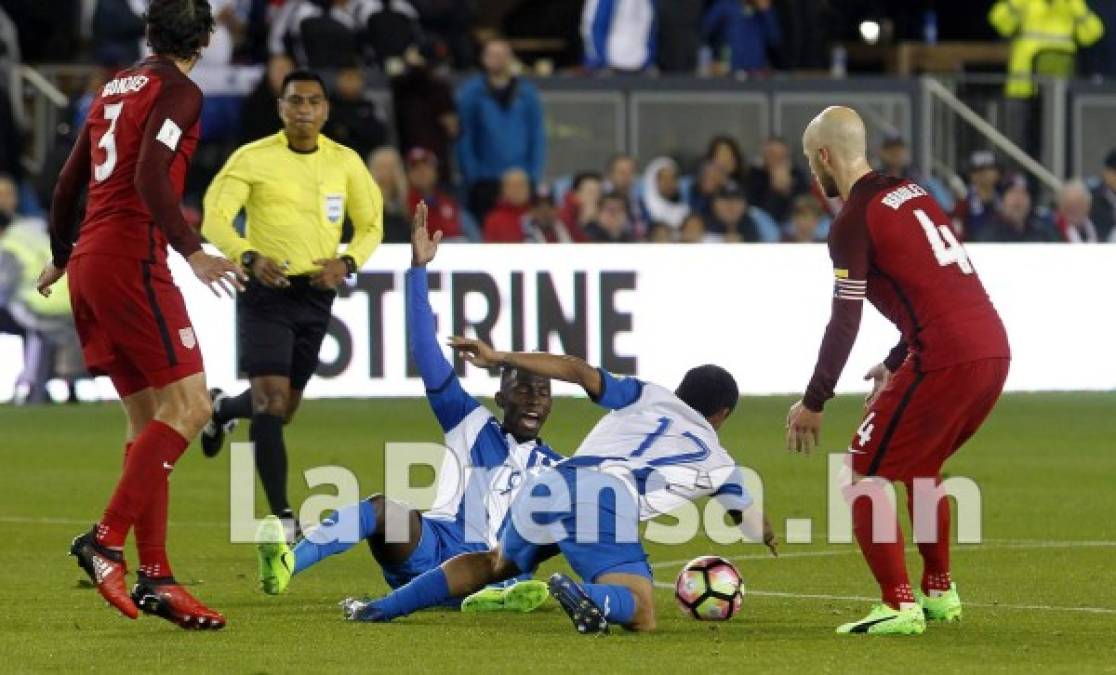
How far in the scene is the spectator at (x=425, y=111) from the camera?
23609 millimetres

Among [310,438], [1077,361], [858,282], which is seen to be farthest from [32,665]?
[1077,361]

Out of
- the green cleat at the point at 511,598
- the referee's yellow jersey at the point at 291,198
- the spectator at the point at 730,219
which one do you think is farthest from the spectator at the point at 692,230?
the green cleat at the point at 511,598

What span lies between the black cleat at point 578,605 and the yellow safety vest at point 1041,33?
18.6 m

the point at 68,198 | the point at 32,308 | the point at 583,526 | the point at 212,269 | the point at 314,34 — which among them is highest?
the point at 314,34

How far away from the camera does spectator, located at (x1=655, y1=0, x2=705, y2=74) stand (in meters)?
26.2

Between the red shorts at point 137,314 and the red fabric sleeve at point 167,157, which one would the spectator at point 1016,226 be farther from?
the red fabric sleeve at point 167,157

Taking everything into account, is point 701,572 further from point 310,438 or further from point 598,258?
point 598,258

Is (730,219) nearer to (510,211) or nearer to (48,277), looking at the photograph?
(510,211)

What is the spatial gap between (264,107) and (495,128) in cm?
212

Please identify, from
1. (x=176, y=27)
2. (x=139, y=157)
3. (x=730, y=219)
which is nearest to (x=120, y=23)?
(x=730, y=219)

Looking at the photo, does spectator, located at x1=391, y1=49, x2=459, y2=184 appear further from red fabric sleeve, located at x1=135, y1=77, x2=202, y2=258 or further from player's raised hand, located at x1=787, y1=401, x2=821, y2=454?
player's raised hand, located at x1=787, y1=401, x2=821, y2=454

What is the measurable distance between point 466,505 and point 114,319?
1669 millimetres

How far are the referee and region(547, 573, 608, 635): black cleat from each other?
3.45 meters

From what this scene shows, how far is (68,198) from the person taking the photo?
9.91 metres
